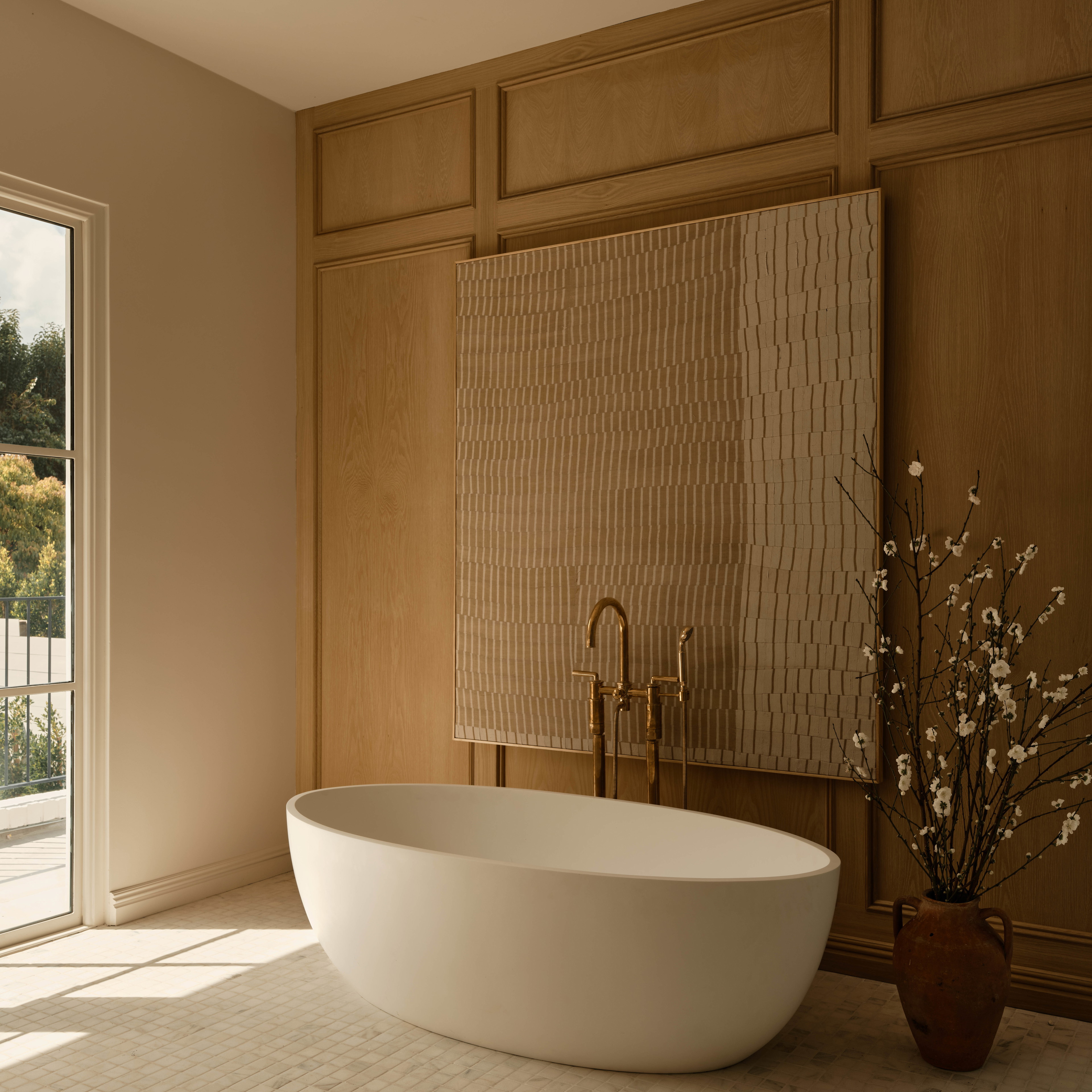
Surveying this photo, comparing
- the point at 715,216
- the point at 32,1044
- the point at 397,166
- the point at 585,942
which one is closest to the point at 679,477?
the point at 715,216

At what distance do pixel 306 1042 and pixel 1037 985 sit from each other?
5.78 feet

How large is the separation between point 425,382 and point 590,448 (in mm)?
709

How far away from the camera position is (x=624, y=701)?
9.48 feet

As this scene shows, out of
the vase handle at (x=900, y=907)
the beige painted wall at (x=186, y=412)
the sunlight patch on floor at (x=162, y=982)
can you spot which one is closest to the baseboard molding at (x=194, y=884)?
the beige painted wall at (x=186, y=412)

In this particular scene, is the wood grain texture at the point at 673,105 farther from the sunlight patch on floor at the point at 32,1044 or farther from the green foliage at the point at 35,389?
the sunlight patch on floor at the point at 32,1044

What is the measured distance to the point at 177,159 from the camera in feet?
10.9

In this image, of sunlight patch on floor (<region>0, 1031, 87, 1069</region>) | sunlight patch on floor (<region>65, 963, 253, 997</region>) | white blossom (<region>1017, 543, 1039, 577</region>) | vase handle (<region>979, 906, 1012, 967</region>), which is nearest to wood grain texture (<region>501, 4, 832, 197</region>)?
white blossom (<region>1017, 543, 1039, 577</region>)

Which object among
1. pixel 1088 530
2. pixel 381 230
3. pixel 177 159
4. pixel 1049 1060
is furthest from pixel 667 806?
pixel 177 159

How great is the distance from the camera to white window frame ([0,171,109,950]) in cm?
304

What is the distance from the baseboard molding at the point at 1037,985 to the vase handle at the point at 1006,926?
0.81ft

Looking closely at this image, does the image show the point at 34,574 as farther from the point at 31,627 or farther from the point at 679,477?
the point at 679,477

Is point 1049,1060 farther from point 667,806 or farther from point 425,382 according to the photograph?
point 425,382

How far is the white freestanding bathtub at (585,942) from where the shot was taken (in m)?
2.00

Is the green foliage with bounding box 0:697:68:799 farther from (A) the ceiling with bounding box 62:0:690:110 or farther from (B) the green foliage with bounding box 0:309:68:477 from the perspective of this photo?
(A) the ceiling with bounding box 62:0:690:110
